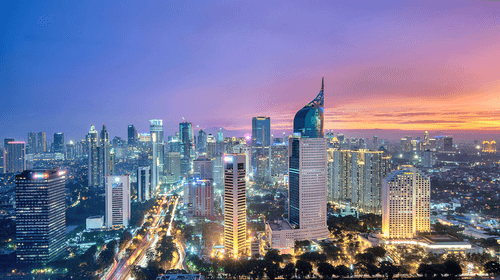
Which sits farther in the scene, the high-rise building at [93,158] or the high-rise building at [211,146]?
the high-rise building at [211,146]

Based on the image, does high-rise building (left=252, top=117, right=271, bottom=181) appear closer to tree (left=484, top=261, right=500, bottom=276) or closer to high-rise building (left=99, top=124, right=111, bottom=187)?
high-rise building (left=99, top=124, right=111, bottom=187)

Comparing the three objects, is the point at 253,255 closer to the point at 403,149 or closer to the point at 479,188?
the point at 479,188

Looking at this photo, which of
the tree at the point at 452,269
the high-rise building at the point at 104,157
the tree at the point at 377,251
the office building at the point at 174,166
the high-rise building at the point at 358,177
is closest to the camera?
the tree at the point at 452,269

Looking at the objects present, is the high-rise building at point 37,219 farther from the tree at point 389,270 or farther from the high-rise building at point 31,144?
the high-rise building at point 31,144

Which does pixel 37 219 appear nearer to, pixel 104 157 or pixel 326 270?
pixel 326 270

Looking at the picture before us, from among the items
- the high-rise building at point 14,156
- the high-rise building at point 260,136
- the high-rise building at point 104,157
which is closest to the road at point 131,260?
the high-rise building at point 104,157

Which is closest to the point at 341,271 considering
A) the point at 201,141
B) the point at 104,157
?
the point at 104,157
